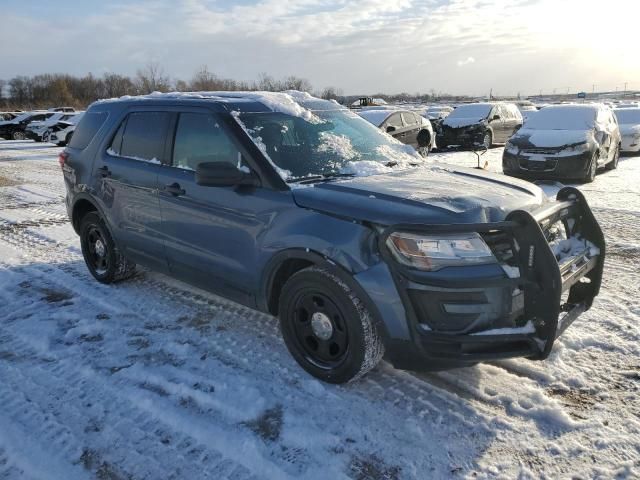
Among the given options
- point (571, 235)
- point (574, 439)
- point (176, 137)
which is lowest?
point (574, 439)

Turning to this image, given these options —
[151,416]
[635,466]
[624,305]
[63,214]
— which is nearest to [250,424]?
[151,416]

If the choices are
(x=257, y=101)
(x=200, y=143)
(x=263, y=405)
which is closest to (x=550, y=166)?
(x=257, y=101)

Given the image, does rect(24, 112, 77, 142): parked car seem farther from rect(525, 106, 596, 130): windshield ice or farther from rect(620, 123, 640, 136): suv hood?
rect(620, 123, 640, 136): suv hood

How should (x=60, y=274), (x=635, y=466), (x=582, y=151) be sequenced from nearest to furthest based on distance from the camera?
(x=635, y=466) → (x=60, y=274) → (x=582, y=151)

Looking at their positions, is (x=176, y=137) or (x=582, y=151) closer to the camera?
(x=176, y=137)

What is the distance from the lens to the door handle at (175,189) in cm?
403

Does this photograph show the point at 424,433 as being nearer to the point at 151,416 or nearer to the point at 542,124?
the point at 151,416

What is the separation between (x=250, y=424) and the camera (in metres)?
2.94

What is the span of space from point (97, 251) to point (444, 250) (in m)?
3.81

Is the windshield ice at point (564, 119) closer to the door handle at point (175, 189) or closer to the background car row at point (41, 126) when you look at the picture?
the door handle at point (175, 189)

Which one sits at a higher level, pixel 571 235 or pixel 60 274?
pixel 571 235

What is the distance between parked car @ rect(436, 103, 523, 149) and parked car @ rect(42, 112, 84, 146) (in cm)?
1484

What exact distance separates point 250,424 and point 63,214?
6664mm

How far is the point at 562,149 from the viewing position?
10.1m
